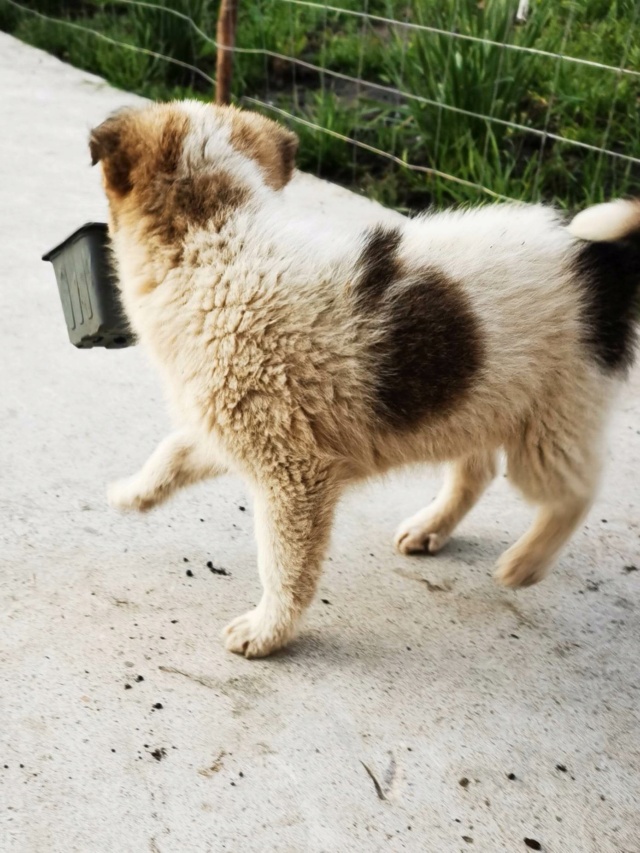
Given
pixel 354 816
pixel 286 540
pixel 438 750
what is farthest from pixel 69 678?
pixel 438 750

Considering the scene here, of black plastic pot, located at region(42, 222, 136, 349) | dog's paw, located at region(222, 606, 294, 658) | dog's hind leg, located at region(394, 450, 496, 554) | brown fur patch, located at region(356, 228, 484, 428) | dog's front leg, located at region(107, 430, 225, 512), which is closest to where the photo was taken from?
brown fur patch, located at region(356, 228, 484, 428)

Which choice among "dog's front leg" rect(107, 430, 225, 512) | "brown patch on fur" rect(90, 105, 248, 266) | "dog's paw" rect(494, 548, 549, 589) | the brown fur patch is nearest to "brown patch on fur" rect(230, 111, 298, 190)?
"brown patch on fur" rect(90, 105, 248, 266)

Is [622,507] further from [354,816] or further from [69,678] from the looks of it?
[69,678]

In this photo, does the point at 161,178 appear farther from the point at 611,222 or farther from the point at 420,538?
the point at 420,538

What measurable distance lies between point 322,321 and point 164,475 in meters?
0.75

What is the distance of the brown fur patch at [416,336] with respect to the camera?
2.08 metres

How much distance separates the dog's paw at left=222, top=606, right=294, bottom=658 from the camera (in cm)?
221

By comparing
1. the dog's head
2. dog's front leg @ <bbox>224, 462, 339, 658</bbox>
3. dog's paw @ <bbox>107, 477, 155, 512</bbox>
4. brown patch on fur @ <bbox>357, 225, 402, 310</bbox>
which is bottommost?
dog's paw @ <bbox>107, 477, 155, 512</bbox>

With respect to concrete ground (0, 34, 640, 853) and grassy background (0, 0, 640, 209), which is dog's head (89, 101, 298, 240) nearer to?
concrete ground (0, 34, 640, 853)

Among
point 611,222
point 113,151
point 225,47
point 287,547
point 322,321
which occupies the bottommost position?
point 287,547

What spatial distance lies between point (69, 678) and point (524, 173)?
11.2 feet

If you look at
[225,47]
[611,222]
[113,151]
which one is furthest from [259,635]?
[225,47]

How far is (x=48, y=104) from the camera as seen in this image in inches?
229

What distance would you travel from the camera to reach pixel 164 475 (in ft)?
8.48
